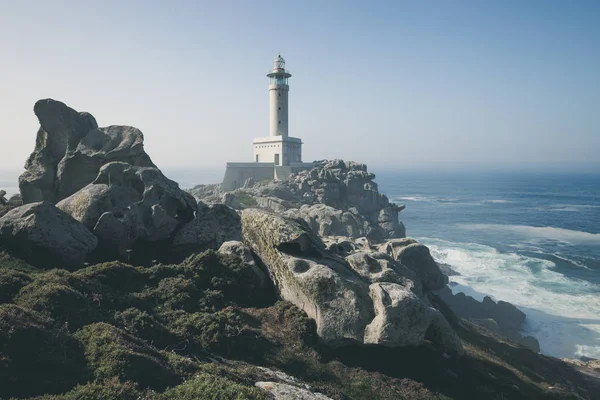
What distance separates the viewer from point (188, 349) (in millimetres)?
13109

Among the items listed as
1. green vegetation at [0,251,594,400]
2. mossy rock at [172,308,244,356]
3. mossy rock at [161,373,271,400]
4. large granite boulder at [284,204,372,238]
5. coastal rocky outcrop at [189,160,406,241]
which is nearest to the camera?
mossy rock at [161,373,271,400]

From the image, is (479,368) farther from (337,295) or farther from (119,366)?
(119,366)

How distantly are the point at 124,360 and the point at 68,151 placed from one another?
2667 centimetres

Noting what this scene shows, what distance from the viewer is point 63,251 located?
19312 millimetres

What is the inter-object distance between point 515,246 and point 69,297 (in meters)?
79.3

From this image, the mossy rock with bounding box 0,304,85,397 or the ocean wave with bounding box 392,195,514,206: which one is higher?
the mossy rock with bounding box 0,304,85,397

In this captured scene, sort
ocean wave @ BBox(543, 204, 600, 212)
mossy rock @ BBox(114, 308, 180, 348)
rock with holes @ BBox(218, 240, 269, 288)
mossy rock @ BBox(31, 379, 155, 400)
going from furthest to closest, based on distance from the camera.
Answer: ocean wave @ BBox(543, 204, 600, 212) → rock with holes @ BBox(218, 240, 269, 288) → mossy rock @ BBox(114, 308, 180, 348) → mossy rock @ BBox(31, 379, 155, 400)

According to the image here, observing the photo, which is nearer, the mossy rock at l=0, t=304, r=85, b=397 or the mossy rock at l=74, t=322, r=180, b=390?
the mossy rock at l=0, t=304, r=85, b=397

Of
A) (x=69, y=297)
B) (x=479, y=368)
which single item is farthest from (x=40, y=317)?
(x=479, y=368)

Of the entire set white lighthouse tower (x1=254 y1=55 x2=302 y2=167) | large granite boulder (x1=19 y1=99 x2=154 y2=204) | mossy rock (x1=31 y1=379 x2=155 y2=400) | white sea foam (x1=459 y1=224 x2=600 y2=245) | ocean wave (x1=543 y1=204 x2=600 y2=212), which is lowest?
white sea foam (x1=459 y1=224 x2=600 y2=245)

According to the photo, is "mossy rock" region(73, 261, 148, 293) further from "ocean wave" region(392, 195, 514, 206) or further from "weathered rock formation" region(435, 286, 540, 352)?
"ocean wave" region(392, 195, 514, 206)

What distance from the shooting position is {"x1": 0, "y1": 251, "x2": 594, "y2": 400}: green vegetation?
9.38 metres

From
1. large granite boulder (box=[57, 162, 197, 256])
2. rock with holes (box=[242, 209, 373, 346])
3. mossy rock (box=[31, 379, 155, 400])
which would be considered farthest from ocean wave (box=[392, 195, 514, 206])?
mossy rock (box=[31, 379, 155, 400])

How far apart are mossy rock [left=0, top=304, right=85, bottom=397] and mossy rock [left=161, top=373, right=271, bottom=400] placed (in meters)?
2.45
